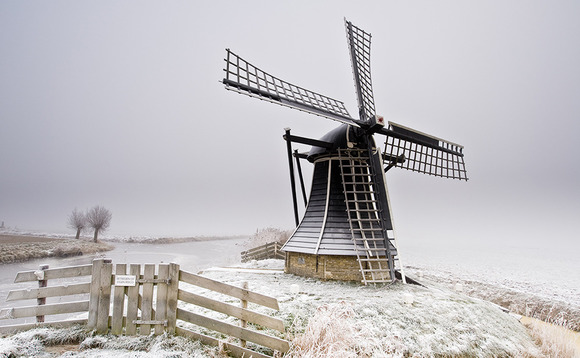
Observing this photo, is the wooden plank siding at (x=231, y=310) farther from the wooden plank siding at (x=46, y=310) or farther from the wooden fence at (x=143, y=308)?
the wooden plank siding at (x=46, y=310)

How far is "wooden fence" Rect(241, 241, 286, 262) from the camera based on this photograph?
17469 mm

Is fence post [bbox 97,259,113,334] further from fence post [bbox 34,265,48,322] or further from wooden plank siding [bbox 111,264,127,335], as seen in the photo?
fence post [bbox 34,265,48,322]

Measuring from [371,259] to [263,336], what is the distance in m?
5.23

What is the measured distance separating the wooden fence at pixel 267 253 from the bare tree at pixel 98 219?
969 inches

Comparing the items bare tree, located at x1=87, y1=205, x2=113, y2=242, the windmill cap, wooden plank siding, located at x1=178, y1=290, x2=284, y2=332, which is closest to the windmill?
the windmill cap

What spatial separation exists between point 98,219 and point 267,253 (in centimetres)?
2707

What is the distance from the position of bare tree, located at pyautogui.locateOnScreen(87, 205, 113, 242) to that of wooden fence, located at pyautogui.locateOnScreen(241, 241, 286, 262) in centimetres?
2462

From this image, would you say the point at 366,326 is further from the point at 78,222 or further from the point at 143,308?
the point at 78,222

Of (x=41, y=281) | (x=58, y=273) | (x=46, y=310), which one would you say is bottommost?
(x=46, y=310)

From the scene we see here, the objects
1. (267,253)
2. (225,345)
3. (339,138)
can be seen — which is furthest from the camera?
(267,253)

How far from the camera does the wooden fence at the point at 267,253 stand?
17.5 m

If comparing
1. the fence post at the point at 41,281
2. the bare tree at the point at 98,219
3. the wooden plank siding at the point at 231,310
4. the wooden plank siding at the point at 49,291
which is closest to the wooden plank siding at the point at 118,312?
the wooden plank siding at the point at 49,291

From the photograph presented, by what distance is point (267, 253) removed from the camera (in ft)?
58.1

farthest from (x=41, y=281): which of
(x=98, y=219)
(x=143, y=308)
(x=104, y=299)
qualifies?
(x=98, y=219)
